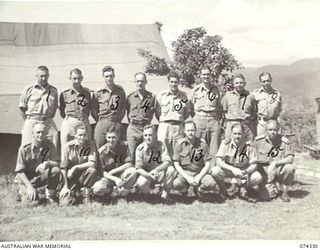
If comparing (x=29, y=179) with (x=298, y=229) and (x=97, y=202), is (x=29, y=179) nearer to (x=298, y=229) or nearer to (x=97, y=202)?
(x=97, y=202)

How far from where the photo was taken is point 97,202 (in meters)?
4.08

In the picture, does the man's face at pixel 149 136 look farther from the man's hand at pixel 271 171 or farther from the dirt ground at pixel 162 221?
the man's hand at pixel 271 171

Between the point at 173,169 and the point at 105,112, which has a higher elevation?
the point at 105,112

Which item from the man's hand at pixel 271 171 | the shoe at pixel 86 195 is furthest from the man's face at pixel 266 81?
the shoe at pixel 86 195

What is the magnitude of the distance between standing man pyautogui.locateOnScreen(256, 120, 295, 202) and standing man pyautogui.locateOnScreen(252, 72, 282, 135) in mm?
94

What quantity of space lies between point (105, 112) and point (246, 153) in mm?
1433

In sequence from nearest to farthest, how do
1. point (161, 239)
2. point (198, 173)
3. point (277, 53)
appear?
1. point (161, 239)
2. point (198, 173)
3. point (277, 53)

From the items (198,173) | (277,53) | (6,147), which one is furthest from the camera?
(277,53)

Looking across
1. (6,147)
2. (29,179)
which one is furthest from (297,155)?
(6,147)

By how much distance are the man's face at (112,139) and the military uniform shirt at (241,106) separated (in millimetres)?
1169

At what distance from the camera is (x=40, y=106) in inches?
164

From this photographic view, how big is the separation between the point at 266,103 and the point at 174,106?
3.11 ft

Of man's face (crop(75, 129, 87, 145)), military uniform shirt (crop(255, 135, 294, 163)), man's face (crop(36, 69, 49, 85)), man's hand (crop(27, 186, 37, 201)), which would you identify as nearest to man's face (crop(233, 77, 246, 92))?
military uniform shirt (crop(255, 135, 294, 163))

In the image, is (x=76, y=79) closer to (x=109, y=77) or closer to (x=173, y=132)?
(x=109, y=77)
